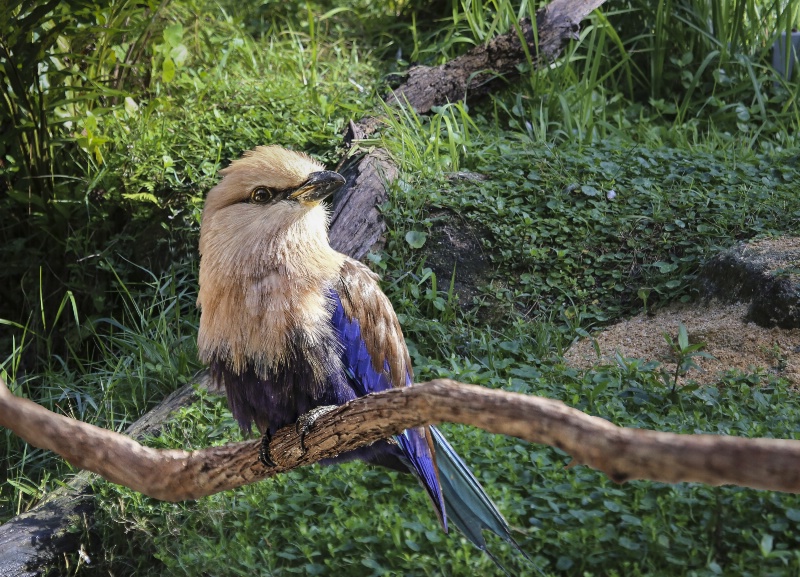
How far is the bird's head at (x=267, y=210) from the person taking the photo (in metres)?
2.30

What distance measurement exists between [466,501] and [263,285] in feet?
2.77

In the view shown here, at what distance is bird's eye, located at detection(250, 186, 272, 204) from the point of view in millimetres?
2367

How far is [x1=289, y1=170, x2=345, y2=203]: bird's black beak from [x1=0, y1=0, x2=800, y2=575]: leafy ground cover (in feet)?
3.09

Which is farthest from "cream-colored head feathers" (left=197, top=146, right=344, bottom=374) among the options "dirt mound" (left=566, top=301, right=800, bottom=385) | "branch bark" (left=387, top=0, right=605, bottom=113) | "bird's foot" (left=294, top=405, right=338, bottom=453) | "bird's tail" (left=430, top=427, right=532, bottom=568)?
"branch bark" (left=387, top=0, right=605, bottom=113)

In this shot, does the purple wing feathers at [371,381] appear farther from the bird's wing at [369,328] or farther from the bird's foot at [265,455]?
the bird's foot at [265,455]

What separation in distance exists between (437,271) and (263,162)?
1.58 meters

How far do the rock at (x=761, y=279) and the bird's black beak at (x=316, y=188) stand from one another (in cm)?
182

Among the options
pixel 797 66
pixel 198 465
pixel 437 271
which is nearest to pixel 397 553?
pixel 198 465

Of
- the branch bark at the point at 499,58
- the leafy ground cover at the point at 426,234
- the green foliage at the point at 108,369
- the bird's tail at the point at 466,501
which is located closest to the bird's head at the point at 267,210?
the bird's tail at the point at 466,501

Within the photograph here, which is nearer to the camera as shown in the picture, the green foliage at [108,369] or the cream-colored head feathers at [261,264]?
the cream-colored head feathers at [261,264]

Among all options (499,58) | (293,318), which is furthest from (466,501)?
(499,58)

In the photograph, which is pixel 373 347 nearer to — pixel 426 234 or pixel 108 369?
pixel 426 234

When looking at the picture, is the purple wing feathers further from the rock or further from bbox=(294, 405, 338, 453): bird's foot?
the rock

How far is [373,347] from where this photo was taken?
246cm
